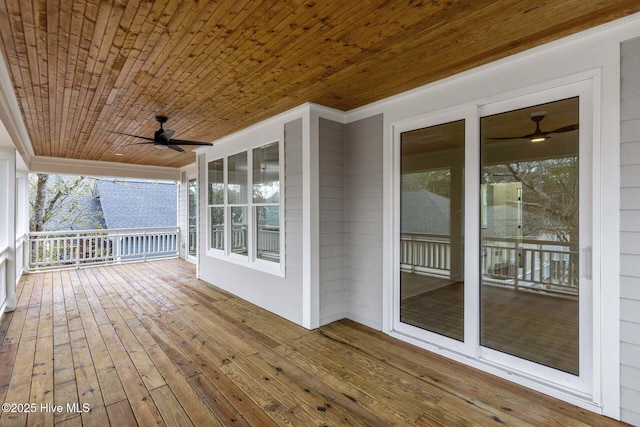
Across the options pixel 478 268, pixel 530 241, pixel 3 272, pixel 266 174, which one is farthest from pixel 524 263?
pixel 3 272

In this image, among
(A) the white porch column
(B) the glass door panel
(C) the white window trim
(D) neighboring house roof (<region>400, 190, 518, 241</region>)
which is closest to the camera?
(D) neighboring house roof (<region>400, 190, 518, 241</region>)

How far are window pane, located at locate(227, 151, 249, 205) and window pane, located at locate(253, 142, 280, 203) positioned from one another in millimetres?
298

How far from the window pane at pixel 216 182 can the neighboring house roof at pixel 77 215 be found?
874cm

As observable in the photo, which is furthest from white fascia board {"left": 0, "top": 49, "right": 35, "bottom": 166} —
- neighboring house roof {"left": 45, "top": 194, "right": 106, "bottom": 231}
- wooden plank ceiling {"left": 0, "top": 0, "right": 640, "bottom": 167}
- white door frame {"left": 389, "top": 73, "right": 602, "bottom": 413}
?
neighboring house roof {"left": 45, "top": 194, "right": 106, "bottom": 231}

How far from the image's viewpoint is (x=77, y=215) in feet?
37.7

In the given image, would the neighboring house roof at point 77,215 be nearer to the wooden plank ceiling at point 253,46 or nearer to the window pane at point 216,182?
Answer: the window pane at point 216,182

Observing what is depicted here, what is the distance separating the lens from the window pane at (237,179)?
4801 mm

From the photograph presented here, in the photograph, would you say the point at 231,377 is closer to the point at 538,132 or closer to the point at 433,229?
the point at 433,229

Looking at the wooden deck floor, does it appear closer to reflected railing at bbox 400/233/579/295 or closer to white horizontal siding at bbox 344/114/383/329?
white horizontal siding at bbox 344/114/383/329

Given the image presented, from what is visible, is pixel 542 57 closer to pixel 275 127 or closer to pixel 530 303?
pixel 530 303

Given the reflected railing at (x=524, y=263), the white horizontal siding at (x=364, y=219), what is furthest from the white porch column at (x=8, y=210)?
the reflected railing at (x=524, y=263)

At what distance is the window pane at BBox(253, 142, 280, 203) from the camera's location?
4.21 meters

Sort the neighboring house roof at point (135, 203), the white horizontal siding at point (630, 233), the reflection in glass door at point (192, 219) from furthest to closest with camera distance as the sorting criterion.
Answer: the neighboring house roof at point (135, 203) < the reflection in glass door at point (192, 219) < the white horizontal siding at point (630, 233)

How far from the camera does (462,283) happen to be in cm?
286
